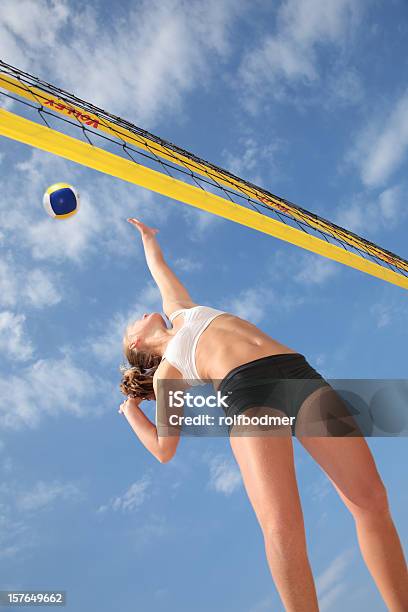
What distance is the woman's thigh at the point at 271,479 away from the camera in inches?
75.0

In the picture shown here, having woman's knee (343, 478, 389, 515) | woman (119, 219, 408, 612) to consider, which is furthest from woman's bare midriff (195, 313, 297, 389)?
woman's knee (343, 478, 389, 515)

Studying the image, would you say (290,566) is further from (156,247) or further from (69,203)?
Result: (69,203)

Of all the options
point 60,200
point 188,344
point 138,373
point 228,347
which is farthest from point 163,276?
point 60,200

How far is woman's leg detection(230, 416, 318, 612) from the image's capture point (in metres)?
1.83

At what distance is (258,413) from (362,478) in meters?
0.47

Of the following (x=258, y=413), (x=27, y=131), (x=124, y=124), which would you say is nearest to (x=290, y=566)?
(x=258, y=413)

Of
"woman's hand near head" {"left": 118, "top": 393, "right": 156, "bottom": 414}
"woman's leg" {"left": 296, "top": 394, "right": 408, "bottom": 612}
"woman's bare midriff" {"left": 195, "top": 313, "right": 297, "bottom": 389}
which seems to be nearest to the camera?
"woman's leg" {"left": 296, "top": 394, "right": 408, "bottom": 612}

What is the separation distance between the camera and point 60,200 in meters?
5.50

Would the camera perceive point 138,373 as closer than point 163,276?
Yes

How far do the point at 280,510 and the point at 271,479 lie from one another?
0.36 ft

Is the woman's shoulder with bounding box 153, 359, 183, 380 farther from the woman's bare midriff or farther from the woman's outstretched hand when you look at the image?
the woman's outstretched hand

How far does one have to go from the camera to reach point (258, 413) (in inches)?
82.6

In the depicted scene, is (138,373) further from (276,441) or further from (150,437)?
(276,441)

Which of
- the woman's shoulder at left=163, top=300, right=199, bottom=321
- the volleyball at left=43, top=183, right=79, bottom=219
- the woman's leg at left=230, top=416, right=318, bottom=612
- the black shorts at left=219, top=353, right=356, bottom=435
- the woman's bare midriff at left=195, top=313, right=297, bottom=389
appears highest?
the volleyball at left=43, top=183, right=79, bottom=219
